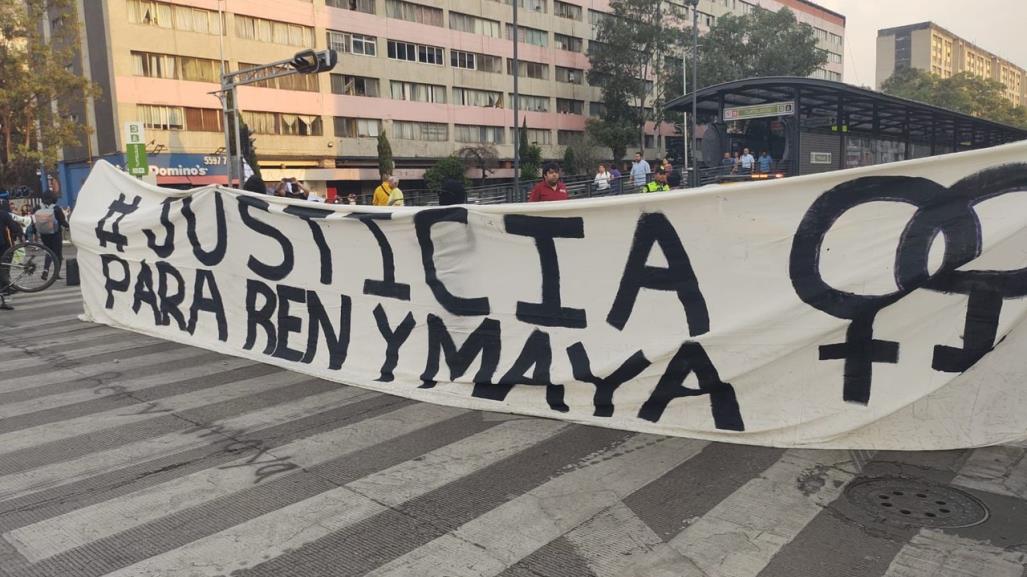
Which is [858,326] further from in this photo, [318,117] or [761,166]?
[318,117]

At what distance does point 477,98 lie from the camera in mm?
59062

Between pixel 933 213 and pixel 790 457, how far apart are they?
161 cm

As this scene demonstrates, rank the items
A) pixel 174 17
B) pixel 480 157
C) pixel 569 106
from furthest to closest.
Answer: pixel 569 106, pixel 480 157, pixel 174 17

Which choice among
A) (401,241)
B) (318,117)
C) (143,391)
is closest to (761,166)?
(401,241)

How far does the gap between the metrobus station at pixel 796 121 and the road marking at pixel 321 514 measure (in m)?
14.8

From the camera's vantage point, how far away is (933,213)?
13.6 feet

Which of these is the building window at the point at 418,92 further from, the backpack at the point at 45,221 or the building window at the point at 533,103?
the backpack at the point at 45,221

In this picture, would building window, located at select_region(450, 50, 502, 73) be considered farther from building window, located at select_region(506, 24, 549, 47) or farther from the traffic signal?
the traffic signal

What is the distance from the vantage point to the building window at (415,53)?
5366cm

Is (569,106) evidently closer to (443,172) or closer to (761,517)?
(443,172)

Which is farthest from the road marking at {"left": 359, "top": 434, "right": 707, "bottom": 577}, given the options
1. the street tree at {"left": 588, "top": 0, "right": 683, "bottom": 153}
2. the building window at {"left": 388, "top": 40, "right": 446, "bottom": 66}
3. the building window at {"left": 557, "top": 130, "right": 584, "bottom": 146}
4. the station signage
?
the building window at {"left": 557, "top": 130, "right": 584, "bottom": 146}

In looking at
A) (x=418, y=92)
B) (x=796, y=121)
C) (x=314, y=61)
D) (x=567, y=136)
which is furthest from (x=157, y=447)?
(x=567, y=136)

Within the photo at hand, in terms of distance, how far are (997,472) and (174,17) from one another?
4812 cm

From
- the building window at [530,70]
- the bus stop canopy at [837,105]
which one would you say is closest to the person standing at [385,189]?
the bus stop canopy at [837,105]
